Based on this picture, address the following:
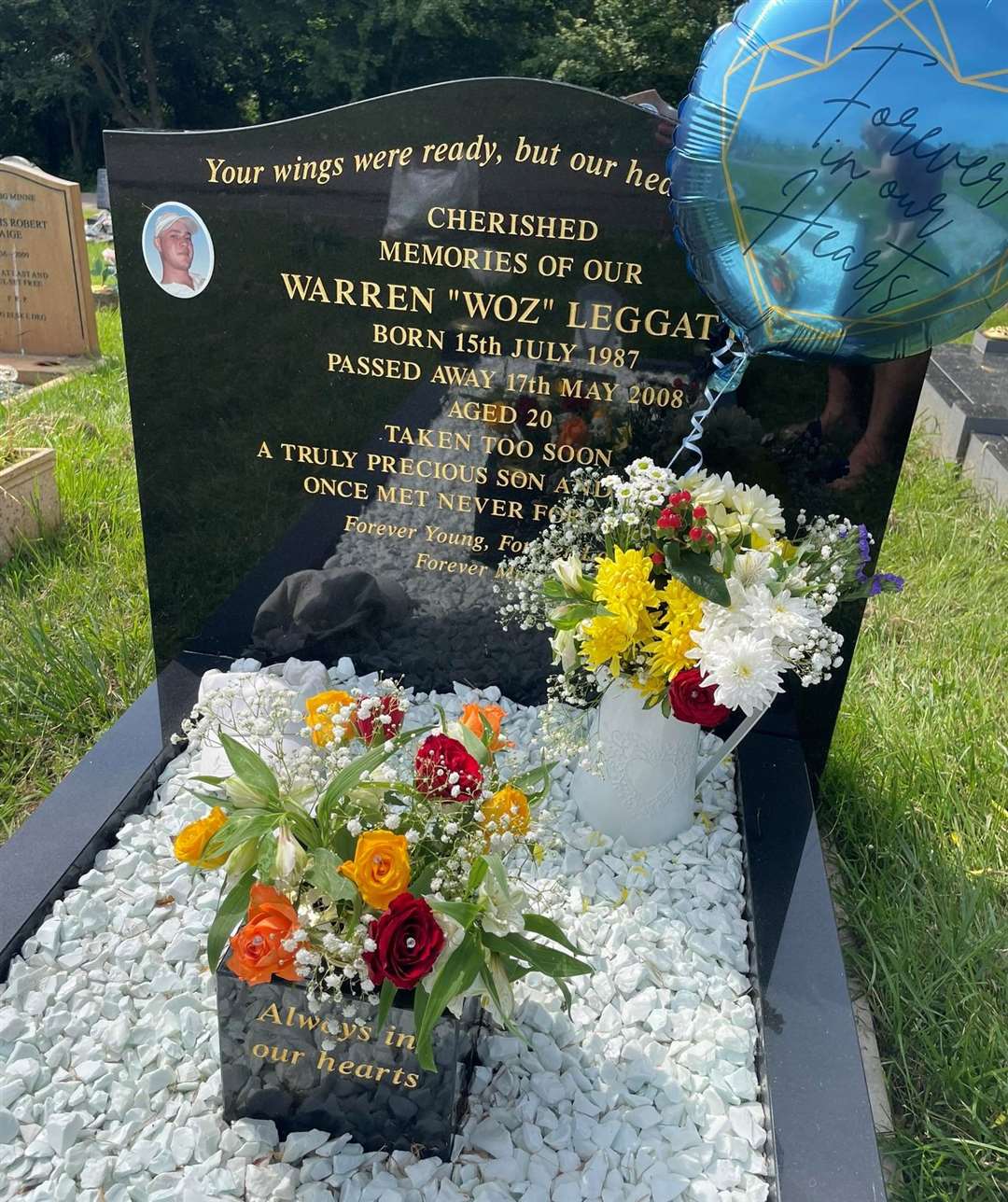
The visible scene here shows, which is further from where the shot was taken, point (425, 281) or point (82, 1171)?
point (425, 281)

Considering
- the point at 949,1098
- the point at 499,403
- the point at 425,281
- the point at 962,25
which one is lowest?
the point at 949,1098

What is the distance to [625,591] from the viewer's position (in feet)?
7.45

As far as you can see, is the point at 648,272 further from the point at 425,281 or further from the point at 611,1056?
the point at 611,1056

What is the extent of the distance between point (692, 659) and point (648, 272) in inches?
41.3

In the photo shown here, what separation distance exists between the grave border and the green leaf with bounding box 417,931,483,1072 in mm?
747

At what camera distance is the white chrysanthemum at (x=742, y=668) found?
6.77 feet

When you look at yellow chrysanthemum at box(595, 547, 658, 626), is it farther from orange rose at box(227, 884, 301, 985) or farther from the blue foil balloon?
orange rose at box(227, 884, 301, 985)

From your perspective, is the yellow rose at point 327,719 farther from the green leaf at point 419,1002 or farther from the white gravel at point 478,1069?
the green leaf at point 419,1002

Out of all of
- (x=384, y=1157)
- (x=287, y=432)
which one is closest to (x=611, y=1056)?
(x=384, y=1157)

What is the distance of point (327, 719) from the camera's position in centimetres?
187

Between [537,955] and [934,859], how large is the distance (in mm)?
1518

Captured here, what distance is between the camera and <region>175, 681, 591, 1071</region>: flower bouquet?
156 centimetres

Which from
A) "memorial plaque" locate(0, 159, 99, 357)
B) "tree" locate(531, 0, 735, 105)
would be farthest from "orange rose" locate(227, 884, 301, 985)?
"tree" locate(531, 0, 735, 105)

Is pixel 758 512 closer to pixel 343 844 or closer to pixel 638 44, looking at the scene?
pixel 343 844
